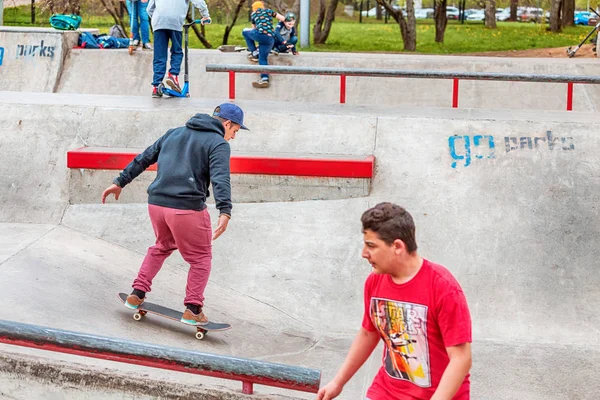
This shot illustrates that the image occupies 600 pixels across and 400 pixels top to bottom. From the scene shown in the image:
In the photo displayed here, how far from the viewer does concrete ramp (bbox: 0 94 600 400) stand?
6164 millimetres

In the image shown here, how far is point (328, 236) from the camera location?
768 cm

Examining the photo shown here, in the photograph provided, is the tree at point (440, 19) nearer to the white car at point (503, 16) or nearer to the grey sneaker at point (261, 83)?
the grey sneaker at point (261, 83)

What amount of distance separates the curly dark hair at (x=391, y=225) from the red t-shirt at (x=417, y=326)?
132 millimetres

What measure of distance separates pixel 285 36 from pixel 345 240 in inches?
361

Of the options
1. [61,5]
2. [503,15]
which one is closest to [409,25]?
[61,5]

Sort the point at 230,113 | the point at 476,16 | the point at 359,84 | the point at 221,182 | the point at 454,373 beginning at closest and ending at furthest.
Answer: the point at 454,373
the point at 221,182
the point at 230,113
the point at 359,84
the point at 476,16

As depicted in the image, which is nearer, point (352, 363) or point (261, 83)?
point (352, 363)

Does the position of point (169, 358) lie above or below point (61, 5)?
below

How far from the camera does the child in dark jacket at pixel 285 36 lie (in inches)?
623

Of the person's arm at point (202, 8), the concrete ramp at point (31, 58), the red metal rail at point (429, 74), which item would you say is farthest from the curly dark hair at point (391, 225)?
the concrete ramp at point (31, 58)

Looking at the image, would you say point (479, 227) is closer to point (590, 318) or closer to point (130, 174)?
point (590, 318)

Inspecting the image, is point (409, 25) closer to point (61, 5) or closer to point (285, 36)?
point (285, 36)

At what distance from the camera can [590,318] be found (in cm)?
680

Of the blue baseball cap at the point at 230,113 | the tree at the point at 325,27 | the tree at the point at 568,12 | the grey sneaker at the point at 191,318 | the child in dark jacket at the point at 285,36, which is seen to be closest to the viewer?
the blue baseball cap at the point at 230,113
